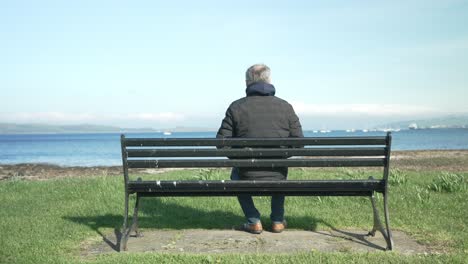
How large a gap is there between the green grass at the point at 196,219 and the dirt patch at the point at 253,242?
24cm

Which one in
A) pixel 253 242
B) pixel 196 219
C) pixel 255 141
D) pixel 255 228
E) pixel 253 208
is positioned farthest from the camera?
pixel 196 219

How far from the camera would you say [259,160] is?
4.75 m

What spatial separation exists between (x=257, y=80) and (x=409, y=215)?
9.26 feet

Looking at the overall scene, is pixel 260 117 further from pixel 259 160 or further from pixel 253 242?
pixel 253 242

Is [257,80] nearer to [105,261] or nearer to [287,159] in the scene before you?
[287,159]

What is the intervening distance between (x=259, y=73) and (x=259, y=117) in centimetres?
51

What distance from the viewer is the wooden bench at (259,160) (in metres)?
4.66

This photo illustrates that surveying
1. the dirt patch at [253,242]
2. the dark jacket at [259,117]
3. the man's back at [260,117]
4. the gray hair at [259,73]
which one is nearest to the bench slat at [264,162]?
the dark jacket at [259,117]

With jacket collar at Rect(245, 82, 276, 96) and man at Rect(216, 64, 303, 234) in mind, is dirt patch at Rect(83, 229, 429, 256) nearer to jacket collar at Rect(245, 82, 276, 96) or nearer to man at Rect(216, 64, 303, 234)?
man at Rect(216, 64, 303, 234)

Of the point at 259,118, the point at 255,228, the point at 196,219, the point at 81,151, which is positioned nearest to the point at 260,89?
the point at 259,118

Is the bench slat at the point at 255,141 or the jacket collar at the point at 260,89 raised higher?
the jacket collar at the point at 260,89

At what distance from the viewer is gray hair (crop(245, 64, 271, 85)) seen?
5.27m

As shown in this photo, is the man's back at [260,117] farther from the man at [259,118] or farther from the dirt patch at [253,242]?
the dirt patch at [253,242]

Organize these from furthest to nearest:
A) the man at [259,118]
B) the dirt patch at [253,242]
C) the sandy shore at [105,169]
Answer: the sandy shore at [105,169] < the man at [259,118] < the dirt patch at [253,242]
